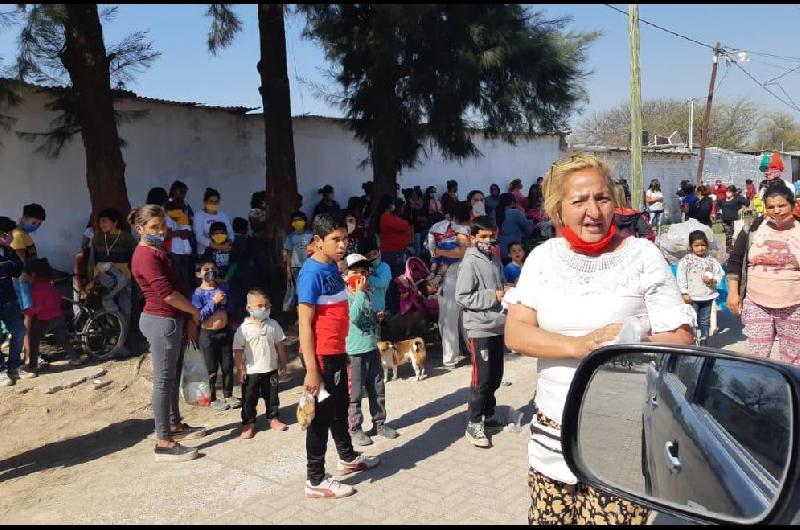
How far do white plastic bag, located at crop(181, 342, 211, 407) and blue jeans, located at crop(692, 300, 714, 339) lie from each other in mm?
5174

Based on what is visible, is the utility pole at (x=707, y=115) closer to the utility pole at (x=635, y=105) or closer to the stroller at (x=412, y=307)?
the utility pole at (x=635, y=105)

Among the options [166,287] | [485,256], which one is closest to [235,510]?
[166,287]

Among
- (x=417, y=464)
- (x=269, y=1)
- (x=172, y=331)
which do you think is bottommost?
(x=417, y=464)

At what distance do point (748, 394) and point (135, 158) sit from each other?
34.5 ft

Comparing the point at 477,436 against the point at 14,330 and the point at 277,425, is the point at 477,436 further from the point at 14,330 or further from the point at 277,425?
the point at 14,330

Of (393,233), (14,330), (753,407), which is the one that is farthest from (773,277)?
(14,330)

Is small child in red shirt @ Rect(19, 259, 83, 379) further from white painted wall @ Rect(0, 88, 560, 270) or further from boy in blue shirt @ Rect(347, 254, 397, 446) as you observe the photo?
boy in blue shirt @ Rect(347, 254, 397, 446)

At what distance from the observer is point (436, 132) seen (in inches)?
401

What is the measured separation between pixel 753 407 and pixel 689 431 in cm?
30

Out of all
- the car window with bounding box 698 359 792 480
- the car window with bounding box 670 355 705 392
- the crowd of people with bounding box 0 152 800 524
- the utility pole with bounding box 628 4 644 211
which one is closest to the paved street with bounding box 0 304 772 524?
the crowd of people with bounding box 0 152 800 524

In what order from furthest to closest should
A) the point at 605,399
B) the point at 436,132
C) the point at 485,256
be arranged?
the point at 436,132, the point at 485,256, the point at 605,399

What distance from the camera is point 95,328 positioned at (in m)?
7.41

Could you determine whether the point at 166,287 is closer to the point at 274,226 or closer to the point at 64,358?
the point at 64,358

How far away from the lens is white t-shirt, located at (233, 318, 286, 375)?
562 cm
